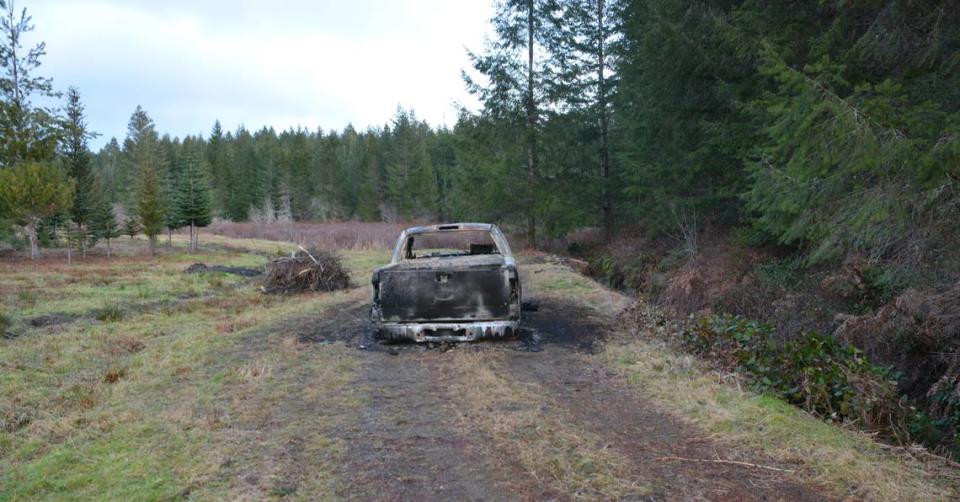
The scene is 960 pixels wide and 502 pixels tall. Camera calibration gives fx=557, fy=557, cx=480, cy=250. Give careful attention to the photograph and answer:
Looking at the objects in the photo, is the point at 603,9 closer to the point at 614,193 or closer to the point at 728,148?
the point at 614,193

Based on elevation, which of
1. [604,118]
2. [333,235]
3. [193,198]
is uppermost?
[604,118]

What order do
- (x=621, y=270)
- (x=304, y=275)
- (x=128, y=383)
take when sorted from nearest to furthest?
(x=128, y=383) → (x=304, y=275) → (x=621, y=270)

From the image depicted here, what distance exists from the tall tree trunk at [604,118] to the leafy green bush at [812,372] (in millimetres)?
18300

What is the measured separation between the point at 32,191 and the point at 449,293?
930 inches

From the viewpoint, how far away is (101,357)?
7809mm

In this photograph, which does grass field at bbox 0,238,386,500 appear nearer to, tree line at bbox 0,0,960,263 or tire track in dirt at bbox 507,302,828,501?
tire track in dirt at bbox 507,302,828,501

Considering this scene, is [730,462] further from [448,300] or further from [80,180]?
[80,180]

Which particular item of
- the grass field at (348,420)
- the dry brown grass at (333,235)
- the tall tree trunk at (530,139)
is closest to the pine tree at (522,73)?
the tall tree trunk at (530,139)

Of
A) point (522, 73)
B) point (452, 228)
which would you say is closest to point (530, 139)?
point (522, 73)

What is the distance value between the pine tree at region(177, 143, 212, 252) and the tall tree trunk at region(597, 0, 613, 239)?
23.5 metres

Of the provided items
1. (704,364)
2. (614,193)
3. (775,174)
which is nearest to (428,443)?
(704,364)

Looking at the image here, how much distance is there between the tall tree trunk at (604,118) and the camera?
24844 mm

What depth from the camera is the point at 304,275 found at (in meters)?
14.6

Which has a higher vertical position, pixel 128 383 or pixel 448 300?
pixel 448 300
